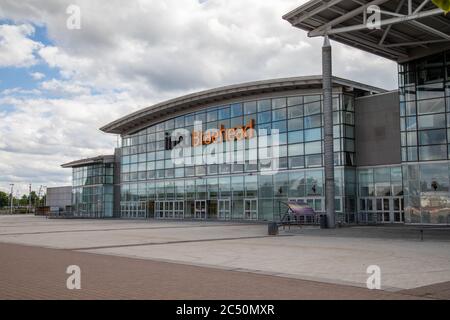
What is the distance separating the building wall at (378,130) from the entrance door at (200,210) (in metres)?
16.5

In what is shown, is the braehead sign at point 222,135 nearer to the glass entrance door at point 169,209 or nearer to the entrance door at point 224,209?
the entrance door at point 224,209

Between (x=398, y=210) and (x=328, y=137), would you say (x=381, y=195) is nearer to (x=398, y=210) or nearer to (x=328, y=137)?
(x=398, y=210)

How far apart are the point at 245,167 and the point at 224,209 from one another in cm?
482

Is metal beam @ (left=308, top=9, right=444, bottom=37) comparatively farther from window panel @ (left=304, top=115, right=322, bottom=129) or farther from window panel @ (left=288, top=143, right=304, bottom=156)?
window panel @ (left=288, top=143, right=304, bottom=156)

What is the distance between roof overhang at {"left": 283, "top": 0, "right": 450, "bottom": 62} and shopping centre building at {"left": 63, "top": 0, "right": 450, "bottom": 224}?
3.8 inches

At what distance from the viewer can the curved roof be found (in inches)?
1585

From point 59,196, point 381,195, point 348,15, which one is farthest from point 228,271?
point 59,196

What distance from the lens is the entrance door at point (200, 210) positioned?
49894 millimetres

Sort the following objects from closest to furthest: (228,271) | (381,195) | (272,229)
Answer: (228,271) → (272,229) → (381,195)

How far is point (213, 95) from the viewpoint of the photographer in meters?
47.6

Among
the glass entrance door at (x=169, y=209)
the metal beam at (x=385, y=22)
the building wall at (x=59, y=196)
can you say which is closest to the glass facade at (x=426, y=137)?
the metal beam at (x=385, y=22)
